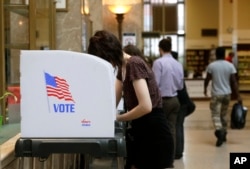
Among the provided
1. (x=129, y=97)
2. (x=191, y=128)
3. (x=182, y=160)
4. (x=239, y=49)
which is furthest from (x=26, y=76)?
(x=239, y=49)

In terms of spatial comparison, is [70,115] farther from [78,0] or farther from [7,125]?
[78,0]

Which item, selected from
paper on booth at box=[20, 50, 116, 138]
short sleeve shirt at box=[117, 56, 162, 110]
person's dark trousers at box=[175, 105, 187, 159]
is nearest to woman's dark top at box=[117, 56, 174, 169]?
Answer: short sleeve shirt at box=[117, 56, 162, 110]

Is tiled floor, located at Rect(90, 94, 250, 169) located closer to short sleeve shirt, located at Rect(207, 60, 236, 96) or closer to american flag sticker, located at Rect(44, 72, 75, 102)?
short sleeve shirt, located at Rect(207, 60, 236, 96)

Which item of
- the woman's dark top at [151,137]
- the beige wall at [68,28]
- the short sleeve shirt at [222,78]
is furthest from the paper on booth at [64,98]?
the short sleeve shirt at [222,78]

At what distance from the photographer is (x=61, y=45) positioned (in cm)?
434

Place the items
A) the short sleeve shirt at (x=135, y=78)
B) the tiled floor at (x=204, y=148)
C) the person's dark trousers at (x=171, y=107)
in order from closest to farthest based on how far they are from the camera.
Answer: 1. the short sleeve shirt at (x=135, y=78)
2. the person's dark trousers at (x=171, y=107)
3. the tiled floor at (x=204, y=148)

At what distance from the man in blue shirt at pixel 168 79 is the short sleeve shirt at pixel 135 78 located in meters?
2.77

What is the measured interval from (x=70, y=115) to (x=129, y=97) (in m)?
0.60

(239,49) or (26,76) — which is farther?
(239,49)

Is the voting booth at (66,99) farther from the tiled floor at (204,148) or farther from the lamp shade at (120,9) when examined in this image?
the lamp shade at (120,9)

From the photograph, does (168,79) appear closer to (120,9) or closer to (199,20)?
(120,9)

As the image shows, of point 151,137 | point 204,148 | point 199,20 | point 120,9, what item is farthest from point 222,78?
point 199,20

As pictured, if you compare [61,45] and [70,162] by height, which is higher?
[61,45]

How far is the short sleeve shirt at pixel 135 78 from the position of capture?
7.65ft
